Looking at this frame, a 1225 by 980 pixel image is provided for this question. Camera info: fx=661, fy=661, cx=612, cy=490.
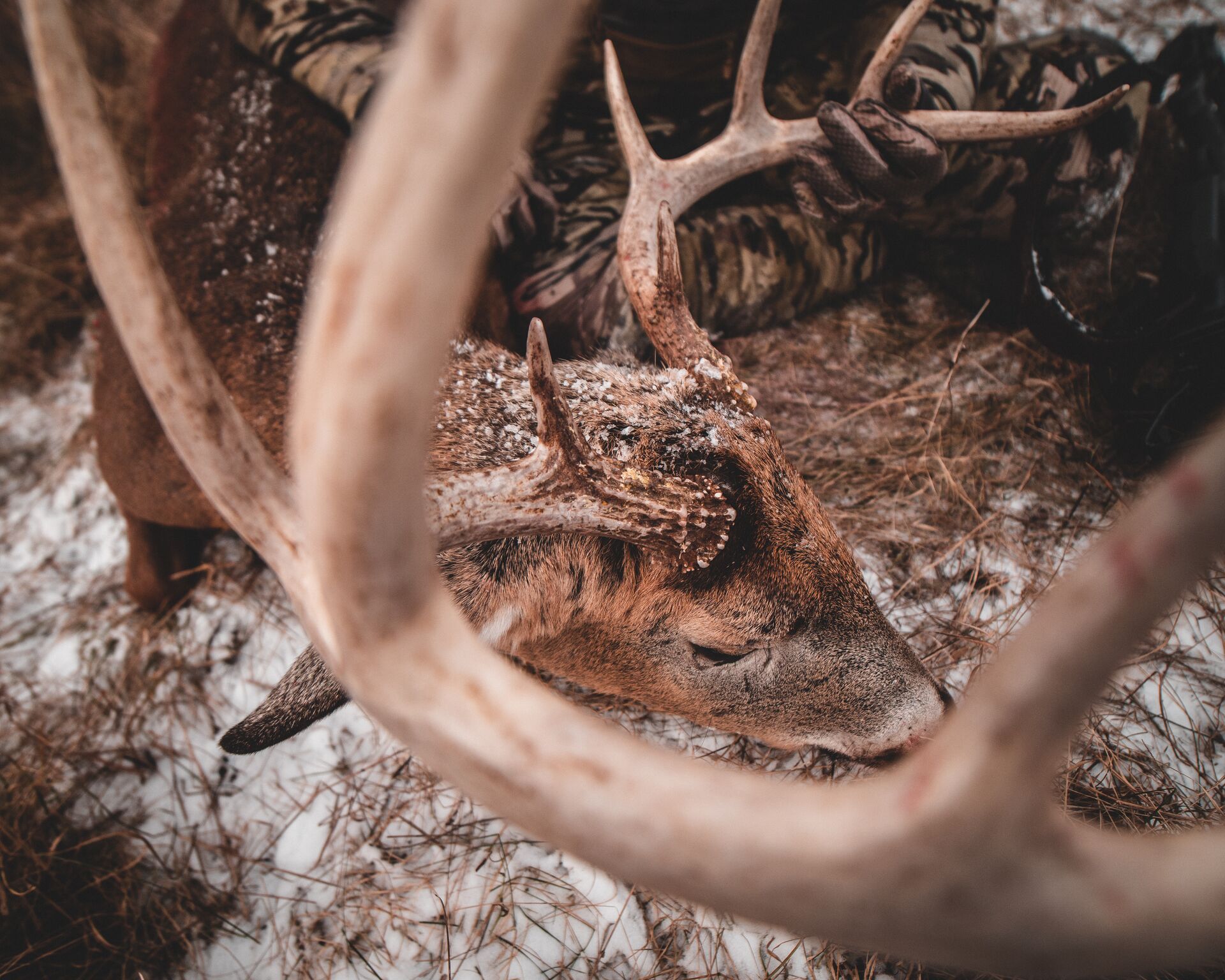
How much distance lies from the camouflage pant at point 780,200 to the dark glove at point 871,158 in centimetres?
43

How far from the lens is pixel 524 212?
104 inches

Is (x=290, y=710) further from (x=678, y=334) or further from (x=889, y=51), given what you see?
(x=889, y=51)

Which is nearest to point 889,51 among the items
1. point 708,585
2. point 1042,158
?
point 1042,158

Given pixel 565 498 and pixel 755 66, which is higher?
pixel 755 66

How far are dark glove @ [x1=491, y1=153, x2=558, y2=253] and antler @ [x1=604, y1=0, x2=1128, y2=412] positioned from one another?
24.1 inches

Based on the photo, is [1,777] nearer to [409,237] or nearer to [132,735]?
[132,735]

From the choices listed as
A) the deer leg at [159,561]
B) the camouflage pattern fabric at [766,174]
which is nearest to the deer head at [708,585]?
the camouflage pattern fabric at [766,174]

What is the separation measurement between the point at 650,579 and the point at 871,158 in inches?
63.0

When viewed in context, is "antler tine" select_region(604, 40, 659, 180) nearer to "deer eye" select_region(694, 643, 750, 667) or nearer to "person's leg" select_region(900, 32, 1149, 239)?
"deer eye" select_region(694, 643, 750, 667)

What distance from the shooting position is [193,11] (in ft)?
10.6

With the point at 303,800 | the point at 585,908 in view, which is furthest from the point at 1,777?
the point at 585,908

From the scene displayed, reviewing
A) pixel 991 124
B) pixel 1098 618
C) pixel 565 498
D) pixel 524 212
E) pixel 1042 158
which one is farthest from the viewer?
pixel 1042 158

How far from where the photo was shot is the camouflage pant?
2.64 meters

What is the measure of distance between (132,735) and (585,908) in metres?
2.04
